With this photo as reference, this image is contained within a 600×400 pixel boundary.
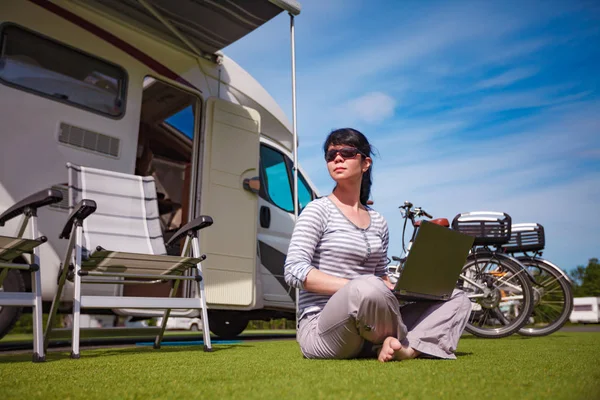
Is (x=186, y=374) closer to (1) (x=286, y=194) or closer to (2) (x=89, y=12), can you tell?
(2) (x=89, y=12)

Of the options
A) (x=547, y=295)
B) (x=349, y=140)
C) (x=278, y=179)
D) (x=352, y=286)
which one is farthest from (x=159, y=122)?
(x=547, y=295)

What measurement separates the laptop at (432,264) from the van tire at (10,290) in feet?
7.70

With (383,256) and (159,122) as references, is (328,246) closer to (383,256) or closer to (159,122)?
(383,256)

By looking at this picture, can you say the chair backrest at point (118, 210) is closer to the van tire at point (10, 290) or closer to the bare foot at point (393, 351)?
the van tire at point (10, 290)

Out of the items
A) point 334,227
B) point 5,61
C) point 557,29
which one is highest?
point 557,29

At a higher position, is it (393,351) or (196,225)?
(196,225)

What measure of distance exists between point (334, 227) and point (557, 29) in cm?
367

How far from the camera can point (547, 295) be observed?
454 cm

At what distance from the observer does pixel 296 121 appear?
3.85 m

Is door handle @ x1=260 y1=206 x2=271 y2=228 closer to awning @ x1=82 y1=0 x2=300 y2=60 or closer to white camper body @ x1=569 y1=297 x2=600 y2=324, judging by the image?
awning @ x1=82 y1=0 x2=300 y2=60

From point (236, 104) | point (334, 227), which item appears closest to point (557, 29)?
point (236, 104)

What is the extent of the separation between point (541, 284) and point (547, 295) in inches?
5.1

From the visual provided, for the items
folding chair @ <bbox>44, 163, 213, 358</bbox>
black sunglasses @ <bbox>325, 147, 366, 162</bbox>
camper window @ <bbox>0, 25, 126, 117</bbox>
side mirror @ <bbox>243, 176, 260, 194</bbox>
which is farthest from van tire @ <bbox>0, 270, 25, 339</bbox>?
black sunglasses @ <bbox>325, 147, 366, 162</bbox>

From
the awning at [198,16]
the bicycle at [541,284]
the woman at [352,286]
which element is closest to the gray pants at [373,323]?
the woman at [352,286]
